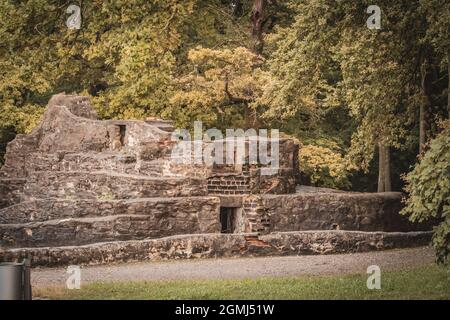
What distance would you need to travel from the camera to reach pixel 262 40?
42844 mm

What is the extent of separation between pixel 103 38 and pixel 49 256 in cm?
578

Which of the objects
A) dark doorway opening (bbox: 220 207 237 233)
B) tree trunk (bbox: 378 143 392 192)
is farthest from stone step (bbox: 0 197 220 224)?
tree trunk (bbox: 378 143 392 192)

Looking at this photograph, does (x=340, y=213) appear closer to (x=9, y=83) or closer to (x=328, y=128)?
(x=328, y=128)

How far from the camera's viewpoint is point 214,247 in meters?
26.7

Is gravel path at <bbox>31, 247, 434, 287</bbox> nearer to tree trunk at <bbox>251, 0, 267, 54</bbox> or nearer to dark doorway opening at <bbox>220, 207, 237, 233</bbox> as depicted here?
dark doorway opening at <bbox>220, 207, 237, 233</bbox>

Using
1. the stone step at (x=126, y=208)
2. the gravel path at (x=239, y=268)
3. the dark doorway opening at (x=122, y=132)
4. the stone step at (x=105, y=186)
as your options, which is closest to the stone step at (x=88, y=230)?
the stone step at (x=126, y=208)

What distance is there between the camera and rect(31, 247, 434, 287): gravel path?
23281 mm

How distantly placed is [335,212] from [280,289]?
35.0ft

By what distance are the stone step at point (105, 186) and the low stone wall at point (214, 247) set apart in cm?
307

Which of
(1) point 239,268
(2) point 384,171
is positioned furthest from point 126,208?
(2) point 384,171

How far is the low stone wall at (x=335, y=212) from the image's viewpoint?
30.3 metres

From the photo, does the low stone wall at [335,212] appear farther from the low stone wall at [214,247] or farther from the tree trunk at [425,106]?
the low stone wall at [214,247]

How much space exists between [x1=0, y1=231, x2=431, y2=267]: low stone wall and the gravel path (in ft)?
1.34

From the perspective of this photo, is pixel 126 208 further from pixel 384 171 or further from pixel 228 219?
pixel 384 171
